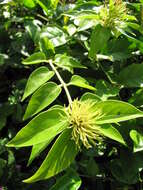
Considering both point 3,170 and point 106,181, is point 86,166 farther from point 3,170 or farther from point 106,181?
point 3,170

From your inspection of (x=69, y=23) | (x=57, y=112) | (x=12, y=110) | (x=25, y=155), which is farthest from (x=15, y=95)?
(x=57, y=112)

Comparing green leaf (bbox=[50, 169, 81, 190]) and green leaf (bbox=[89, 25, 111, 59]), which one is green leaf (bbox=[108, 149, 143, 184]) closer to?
green leaf (bbox=[50, 169, 81, 190])

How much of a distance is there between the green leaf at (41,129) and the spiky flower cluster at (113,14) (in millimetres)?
313

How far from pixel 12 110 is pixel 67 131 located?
0.43 m

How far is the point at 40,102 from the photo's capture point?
0.83m

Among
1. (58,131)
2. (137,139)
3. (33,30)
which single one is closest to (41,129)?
(58,131)

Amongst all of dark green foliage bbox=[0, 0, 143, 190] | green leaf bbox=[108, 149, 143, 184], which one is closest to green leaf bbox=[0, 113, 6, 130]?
dark green foliage bbox=[0, 0, 143, 190]

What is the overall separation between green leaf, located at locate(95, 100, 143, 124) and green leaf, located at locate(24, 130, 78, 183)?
72 mm

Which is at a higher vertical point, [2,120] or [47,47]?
[47,47]

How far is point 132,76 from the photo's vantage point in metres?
1.00

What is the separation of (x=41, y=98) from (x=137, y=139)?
0.25m

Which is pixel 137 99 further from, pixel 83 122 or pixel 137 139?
pixel 83 122

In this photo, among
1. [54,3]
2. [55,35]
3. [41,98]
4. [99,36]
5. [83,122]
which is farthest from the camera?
[54,3]

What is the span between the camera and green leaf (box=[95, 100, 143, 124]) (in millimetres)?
721
